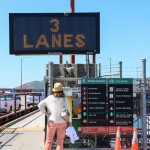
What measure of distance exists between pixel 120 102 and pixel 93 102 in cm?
68

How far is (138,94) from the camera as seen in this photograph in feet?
41.6

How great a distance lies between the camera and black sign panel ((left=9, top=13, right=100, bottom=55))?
1691 cm

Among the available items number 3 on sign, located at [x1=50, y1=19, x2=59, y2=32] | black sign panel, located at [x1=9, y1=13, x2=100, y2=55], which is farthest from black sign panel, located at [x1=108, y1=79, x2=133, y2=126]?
number 3 on sign, located at [x1=50, y1=19, x2=59, y2=32]

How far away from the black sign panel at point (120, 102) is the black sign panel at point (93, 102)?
0.58 feet

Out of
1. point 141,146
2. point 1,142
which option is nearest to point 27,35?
point 1,142

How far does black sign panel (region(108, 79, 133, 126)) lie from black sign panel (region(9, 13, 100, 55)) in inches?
209

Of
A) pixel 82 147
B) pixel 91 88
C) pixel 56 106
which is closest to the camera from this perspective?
pixel 56 106

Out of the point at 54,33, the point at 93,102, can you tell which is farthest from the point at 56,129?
the point at 54,33

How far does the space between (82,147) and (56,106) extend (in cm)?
281

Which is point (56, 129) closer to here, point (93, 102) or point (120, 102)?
point (93, 102)

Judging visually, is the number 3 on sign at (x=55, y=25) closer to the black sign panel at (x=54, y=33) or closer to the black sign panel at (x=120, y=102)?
the black sign panel at (x=54, y=33)

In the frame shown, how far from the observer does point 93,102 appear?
38.5 feet

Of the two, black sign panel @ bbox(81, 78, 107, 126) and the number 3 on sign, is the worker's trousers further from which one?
the number 3 on sign

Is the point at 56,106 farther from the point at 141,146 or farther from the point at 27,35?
the point at 27,35
